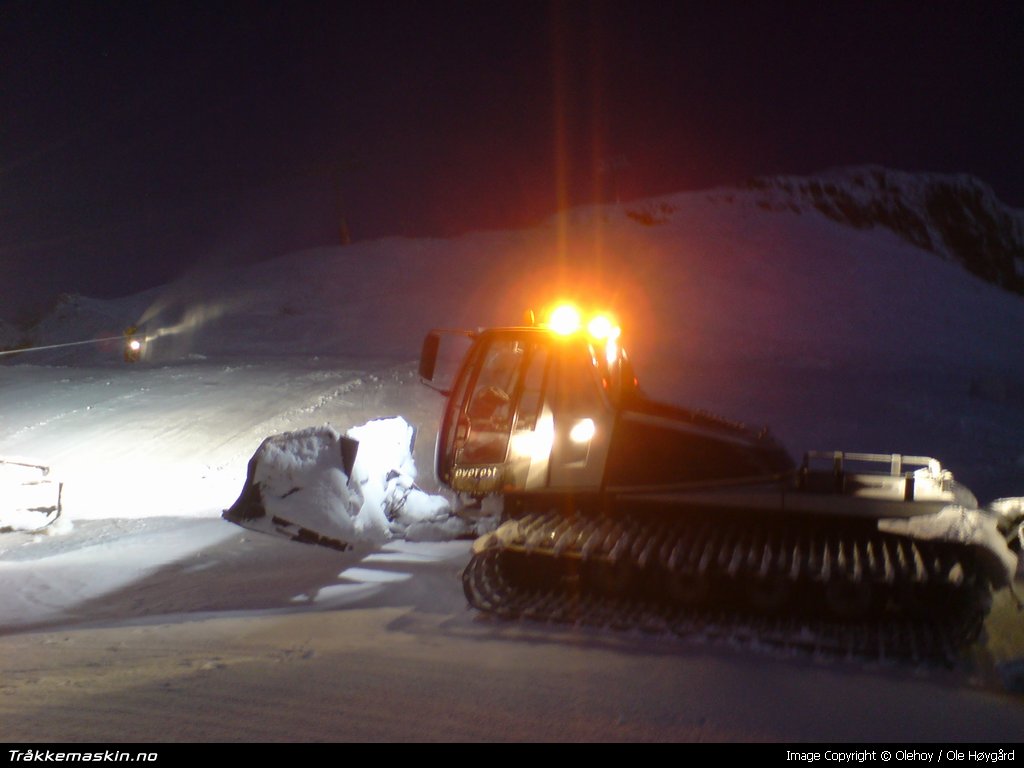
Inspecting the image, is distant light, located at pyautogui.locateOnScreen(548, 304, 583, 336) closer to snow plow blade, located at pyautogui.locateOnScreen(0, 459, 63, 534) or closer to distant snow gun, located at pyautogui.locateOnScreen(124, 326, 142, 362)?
snow plow blade, located at pyautogui.locateOnScreen(0, 459, 63, 534)

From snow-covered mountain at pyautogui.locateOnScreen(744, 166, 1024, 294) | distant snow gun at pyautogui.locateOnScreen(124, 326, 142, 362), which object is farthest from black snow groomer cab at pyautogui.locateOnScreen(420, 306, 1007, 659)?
snow-covered mountain at pyautogui.locateOnScreen(744, 166, 1024, 294)

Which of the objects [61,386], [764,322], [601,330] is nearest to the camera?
[601,330]

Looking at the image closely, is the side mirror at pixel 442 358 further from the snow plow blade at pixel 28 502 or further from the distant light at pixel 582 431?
the snow plow blade at pixel 28 502

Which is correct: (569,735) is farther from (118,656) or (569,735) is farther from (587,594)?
(118,656)

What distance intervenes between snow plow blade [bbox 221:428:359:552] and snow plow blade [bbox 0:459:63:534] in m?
2.04

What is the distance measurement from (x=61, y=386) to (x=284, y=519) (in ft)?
33.9

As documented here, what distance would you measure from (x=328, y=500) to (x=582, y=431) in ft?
10.2

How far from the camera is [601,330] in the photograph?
22.6 ft

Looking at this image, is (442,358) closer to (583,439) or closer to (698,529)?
(583,439)

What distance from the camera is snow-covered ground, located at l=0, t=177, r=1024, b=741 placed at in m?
4.02

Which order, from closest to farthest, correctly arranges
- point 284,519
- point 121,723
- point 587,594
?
1. point 121,723
2. point 587,594
3. point 284,519

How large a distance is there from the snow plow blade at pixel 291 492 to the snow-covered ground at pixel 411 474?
0.21 metres

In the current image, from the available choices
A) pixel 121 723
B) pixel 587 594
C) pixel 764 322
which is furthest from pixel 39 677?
pixel 764 322

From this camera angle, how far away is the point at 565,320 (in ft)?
21.9
